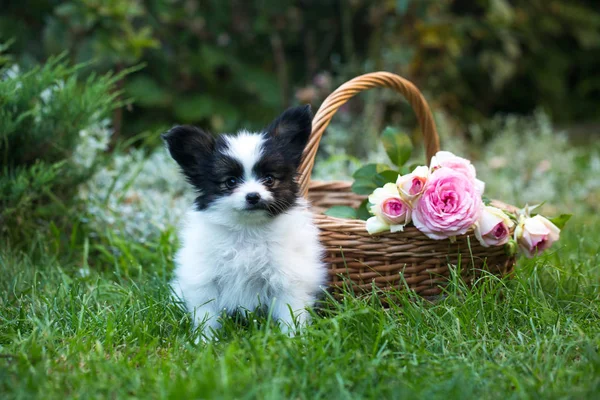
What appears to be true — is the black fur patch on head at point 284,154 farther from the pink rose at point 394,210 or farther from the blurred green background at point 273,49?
the blurred green background at point 273,49

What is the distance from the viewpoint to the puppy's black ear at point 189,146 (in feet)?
9.14

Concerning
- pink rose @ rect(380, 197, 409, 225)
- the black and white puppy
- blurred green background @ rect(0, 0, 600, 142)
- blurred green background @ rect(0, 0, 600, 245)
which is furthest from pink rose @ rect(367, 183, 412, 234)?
blurred green background @ rect(0, 0, 600, 142)

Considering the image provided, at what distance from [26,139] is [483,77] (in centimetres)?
714

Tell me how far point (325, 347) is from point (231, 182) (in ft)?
2.89

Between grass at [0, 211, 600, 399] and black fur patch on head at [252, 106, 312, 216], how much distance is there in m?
0.55

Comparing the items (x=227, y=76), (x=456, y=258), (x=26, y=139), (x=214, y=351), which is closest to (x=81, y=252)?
(x=26, y=139)

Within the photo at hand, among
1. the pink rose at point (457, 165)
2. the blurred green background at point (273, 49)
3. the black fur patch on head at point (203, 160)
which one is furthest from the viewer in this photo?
the blurred green background at point (273, 49)

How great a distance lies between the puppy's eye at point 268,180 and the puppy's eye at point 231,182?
132 millimetres

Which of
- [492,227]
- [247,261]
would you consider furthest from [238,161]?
[492,227]

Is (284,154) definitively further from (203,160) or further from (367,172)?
(367,172)

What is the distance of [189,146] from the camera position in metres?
2.84

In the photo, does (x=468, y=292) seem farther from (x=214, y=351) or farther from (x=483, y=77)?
(x=483, y=77)

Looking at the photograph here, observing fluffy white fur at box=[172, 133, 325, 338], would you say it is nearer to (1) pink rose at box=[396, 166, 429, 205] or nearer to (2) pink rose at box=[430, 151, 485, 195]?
(1) pink rose at box=[396, 166, 429, 205]

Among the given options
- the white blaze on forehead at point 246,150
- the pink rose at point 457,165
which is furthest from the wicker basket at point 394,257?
the white blaze on forehead at point 246,150
